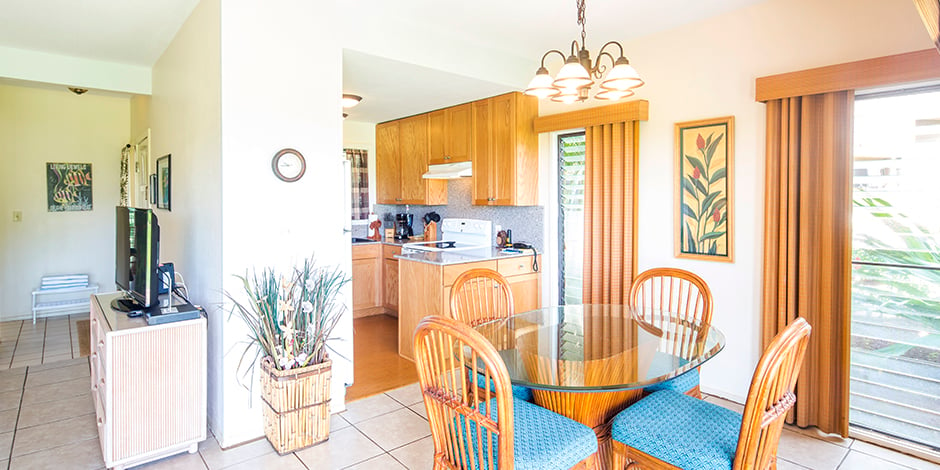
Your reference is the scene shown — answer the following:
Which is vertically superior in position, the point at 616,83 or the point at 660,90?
the point at 660,90

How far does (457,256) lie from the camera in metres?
4.00

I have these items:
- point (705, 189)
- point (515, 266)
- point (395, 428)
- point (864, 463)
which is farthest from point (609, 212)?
point (395, 428)

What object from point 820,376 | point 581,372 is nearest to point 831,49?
point 820,376

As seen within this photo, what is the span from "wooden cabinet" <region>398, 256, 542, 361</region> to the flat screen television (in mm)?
1725

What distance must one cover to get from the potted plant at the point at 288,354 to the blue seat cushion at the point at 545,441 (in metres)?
1.15

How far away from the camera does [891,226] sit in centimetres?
262

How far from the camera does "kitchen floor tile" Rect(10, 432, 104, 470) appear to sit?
2387 millimetres

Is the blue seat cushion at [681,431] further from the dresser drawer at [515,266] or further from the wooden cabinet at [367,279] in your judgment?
the wooden cabinet at [367,279]

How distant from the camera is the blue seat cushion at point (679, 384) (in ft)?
7.36

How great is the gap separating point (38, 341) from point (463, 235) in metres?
4.02

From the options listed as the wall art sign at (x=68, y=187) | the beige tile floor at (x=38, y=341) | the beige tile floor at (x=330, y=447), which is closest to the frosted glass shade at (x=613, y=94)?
the beige tile floor at (x=330, y=447)

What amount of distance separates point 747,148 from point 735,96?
13.0 inches

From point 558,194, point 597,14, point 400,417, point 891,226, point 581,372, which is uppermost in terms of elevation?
point 597,14

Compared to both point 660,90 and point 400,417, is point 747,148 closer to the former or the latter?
point 660,90
